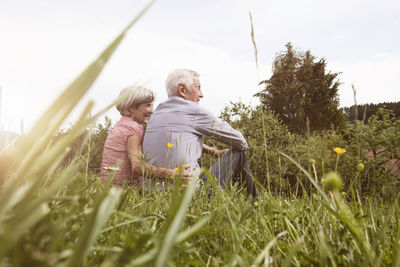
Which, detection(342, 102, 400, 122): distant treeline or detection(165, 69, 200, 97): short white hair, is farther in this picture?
detection(165, 69, 200, 97): short white hair

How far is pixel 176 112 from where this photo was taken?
11.9 feet

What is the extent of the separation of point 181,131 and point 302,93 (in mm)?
21403

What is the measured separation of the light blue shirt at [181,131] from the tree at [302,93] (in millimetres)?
18090

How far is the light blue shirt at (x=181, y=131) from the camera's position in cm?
348

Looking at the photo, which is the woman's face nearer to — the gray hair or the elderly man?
the gray hair

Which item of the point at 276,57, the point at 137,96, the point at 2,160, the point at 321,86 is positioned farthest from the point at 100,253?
the point at 276,57

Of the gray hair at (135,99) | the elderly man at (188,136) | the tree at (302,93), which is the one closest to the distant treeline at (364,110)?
the elderly man at (188,136)

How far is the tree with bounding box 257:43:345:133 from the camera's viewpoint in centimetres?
2210

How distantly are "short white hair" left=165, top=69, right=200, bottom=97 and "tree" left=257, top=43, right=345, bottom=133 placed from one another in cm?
1773

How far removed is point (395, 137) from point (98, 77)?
7.04 m

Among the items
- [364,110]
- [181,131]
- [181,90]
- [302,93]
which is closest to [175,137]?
[181,131]

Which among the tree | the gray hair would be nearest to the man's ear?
the gray hair

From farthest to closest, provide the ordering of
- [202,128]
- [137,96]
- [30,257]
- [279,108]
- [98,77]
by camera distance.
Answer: [279,108] < [137,96] < [202,128] < [98,77] < [30,257]

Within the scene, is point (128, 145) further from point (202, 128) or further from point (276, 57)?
point (276, 57)
